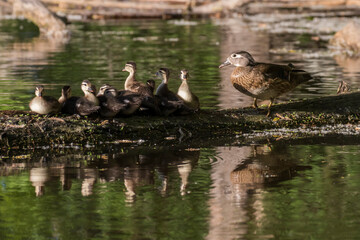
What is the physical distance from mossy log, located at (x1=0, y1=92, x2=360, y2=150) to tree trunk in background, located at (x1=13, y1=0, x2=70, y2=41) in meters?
18.4

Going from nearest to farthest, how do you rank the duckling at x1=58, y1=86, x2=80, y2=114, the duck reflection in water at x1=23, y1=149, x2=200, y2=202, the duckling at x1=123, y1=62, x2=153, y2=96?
the duck reflection in water at x1=23, y1=149, x2=200, y2=202
the duckling at x1=58, y1=86, x2=80, y2=114
the duckling at x1=123, y1=62, x2=153, y2=96

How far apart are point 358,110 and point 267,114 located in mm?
1512

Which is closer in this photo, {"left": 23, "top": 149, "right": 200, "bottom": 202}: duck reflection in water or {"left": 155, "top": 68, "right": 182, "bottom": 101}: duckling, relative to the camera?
{"left": 23, "top": 149, "right": 200, "bottom": 202}: duck reflection in water

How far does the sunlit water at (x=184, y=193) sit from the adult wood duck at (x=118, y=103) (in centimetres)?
61

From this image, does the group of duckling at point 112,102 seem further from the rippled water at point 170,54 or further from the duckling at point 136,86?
the rippled water at point 170,54

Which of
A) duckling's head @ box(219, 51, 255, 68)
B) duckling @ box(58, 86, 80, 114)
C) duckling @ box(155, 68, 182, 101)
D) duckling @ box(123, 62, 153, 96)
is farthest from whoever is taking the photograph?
duckling's head @ box(219, 51, 255, 68)

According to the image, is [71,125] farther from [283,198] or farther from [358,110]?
[358,110]

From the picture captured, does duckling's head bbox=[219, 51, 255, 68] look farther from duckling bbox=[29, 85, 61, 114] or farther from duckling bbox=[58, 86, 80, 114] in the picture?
duckling bbox=[29, 85, 61, 114]

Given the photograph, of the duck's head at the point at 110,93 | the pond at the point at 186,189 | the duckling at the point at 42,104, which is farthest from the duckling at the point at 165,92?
the duckling at the point at 42,104

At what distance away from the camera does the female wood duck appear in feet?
40.0

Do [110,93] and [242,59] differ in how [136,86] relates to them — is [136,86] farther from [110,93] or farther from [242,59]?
[242,59]

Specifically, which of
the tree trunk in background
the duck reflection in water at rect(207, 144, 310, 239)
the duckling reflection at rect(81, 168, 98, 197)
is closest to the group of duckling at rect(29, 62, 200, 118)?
the duck reflection in water at rect(207, 144, 310, 239)

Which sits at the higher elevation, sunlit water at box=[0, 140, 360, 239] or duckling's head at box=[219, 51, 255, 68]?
duckling's head at box=[219, 51, 255, 68]

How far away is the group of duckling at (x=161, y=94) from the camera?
11021mm
